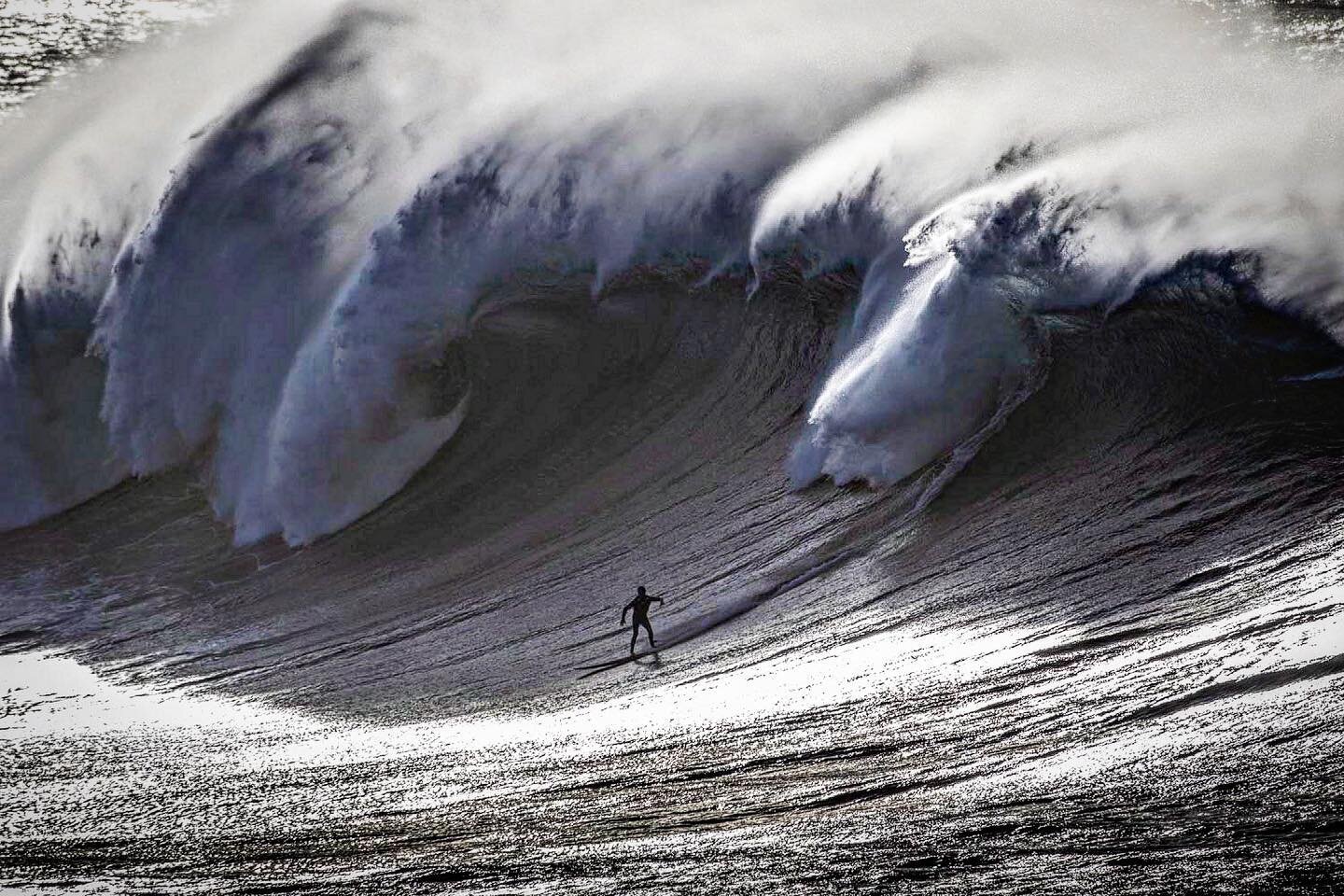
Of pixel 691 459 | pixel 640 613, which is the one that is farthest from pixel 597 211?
pixel 640 613

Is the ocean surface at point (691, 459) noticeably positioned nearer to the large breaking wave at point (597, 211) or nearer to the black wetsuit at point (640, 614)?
→ the large breaking wave at point (597, 211)

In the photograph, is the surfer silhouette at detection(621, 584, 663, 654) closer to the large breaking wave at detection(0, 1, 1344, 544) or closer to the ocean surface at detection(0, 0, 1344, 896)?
the ocean surface at detection(0, 0, 1344, 896)

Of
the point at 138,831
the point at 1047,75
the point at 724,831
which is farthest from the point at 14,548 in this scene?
the point at 724,831

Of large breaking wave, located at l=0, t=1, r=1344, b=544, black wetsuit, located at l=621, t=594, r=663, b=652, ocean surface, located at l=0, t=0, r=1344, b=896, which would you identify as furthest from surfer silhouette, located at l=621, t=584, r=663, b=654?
large breaking wave, located at l=0, t=1, r=1344, b=544

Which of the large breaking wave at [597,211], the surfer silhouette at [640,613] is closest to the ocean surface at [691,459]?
the large breaking wave at [597,211]

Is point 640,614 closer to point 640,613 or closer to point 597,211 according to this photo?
point 640,613

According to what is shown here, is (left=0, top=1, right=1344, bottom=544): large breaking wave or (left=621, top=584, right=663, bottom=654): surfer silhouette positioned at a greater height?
(left=0, top=1, right=1344, bottom=544): large breaking wave

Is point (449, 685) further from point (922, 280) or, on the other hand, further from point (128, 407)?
point (128, 407)
